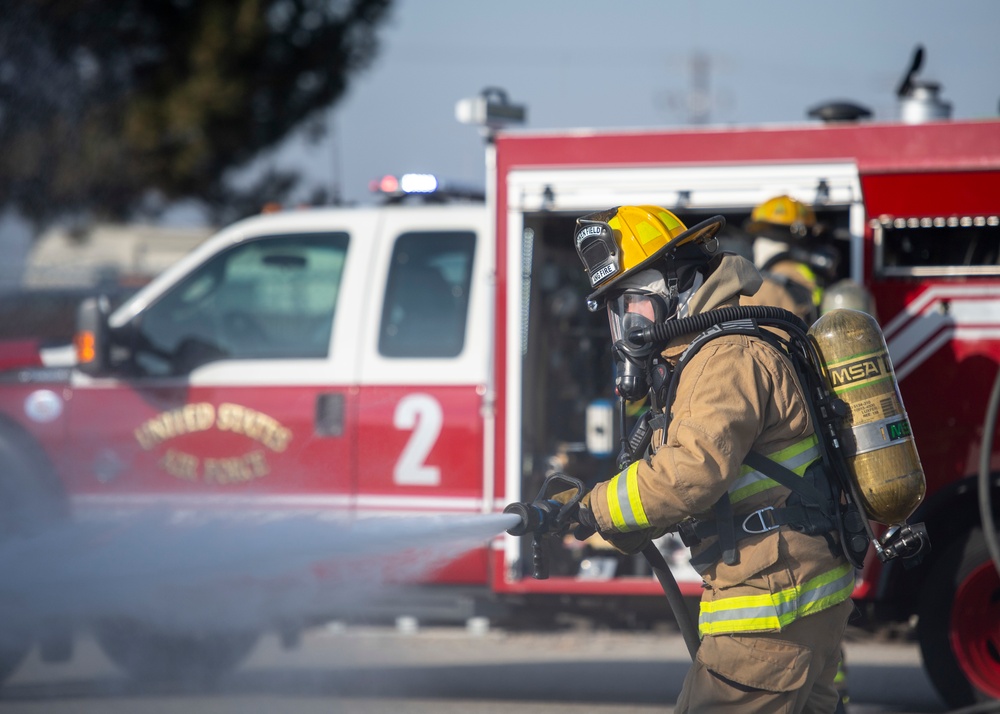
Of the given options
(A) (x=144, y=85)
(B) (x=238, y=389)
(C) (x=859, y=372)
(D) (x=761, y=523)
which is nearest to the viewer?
(D) (x=761, y=523)

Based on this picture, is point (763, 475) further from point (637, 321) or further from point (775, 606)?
point (637, 321)

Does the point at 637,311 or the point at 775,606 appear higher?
the point at 637,311

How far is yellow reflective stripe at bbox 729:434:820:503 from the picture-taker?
265cm

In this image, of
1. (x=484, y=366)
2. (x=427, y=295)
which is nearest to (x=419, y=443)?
(x=484, y=366)

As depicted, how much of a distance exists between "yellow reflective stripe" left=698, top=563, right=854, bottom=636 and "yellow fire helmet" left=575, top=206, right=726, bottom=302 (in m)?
0.83

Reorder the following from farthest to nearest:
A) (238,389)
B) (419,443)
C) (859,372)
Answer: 1. (238,389)
2. (419,443)
3. (859,372)

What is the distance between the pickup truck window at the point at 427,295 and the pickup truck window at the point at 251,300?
294 millimetres

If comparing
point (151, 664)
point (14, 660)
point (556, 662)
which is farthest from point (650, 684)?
point (14, 660)

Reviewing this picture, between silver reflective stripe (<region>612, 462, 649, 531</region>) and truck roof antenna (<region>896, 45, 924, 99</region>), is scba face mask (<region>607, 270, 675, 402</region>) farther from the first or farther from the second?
truck roof antenna (<region>896, 45, 924, 99</region>)

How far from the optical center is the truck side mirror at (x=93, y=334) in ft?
16.8

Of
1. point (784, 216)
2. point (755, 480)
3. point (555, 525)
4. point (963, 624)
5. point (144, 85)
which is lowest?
point (963, 624)

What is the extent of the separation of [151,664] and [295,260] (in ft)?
6.90

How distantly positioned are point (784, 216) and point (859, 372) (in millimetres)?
2070

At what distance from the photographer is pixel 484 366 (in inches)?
203
